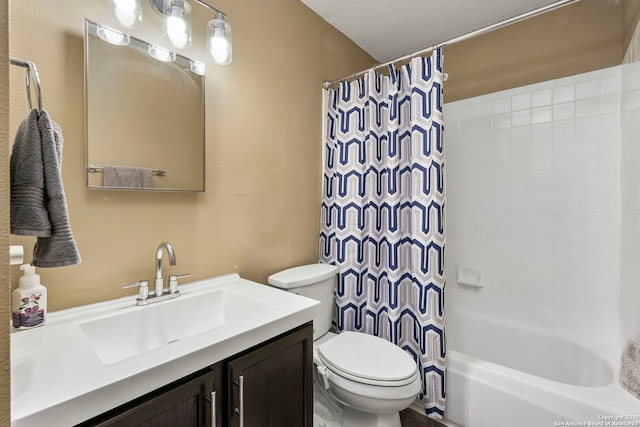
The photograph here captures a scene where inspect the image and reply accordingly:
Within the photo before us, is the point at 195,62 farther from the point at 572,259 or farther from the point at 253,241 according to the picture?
the point at 572,259

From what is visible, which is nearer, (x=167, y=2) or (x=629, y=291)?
(x=167, y=2)

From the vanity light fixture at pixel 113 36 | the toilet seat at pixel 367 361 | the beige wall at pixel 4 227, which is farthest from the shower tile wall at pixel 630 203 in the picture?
the vanity light fixture at pixel 113 36

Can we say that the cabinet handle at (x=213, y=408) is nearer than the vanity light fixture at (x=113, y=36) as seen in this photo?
Yes

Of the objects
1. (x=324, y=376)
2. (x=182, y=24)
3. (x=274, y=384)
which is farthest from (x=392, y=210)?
(x=182, y=24)

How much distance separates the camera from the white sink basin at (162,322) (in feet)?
3.22

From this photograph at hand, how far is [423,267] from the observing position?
160 centimetres

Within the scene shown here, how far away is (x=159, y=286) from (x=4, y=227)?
87 centimetres

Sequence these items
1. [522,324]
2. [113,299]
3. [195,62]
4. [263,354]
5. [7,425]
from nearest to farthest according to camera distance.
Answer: [7,425] → [263,354] → [113,299] → [195,62] → [522,324]

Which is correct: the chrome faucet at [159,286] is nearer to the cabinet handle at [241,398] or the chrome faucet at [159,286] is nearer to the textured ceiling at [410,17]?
the cabinet handle at [241,398]

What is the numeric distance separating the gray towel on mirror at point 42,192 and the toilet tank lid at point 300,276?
93cm

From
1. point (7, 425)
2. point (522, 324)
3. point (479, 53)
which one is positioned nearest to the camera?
point (7, 425)

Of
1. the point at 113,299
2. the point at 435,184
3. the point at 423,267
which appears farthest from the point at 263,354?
the point at 435,184

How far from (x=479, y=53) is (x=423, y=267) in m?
1.74

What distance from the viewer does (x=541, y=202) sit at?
6.42 feet
